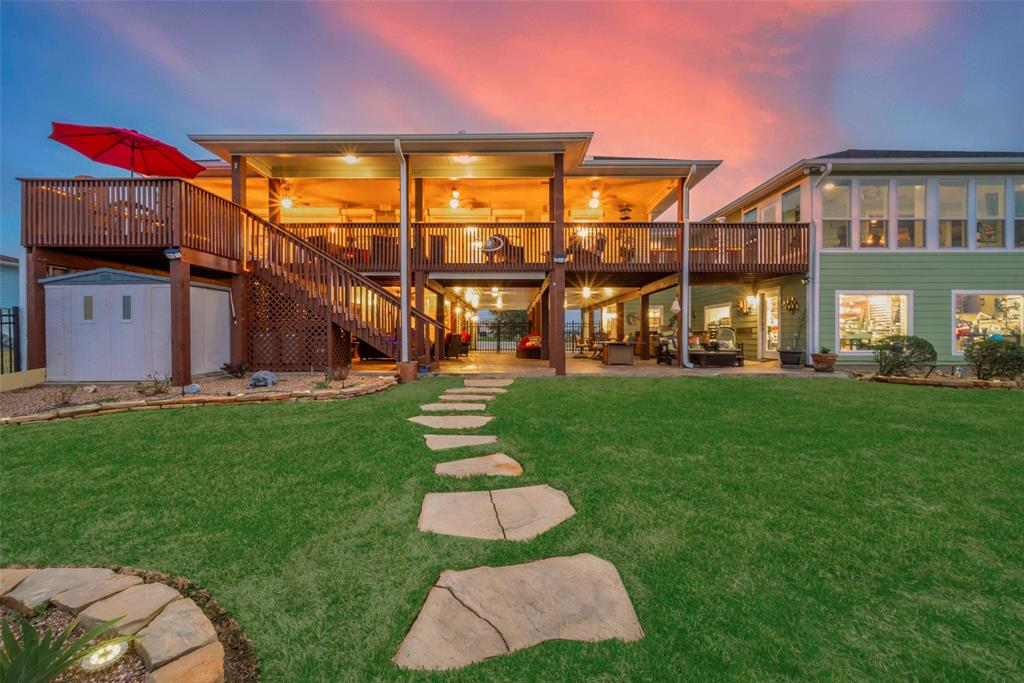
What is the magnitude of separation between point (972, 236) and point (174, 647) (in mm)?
17445

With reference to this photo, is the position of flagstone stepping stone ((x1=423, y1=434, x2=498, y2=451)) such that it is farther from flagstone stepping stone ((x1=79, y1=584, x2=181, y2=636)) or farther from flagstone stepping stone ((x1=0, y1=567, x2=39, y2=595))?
flagstone stepping stone ((x1=0, y1=567, x2=39, y2=595))

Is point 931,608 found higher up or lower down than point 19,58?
lower down

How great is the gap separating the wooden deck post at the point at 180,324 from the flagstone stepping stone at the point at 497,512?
7.01m

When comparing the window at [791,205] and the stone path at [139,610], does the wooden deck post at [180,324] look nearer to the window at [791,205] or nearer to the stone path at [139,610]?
the stone path at [139,610]

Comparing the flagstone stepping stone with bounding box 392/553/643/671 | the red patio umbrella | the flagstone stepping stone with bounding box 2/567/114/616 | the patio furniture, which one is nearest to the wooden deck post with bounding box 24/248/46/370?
the red patio umbrella

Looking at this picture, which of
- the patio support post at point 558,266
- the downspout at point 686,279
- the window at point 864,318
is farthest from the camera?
the window at point 864,318

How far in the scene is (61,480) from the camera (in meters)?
3.08

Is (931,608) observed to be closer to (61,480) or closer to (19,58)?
(61,480)

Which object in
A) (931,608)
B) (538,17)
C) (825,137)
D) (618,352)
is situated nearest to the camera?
(931,608)

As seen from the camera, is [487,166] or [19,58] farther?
[19,58]

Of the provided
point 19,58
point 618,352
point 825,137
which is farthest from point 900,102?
point 19,58

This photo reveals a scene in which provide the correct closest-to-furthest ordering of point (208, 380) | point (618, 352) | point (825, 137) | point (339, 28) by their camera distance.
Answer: point (208, 380)
point (618, 352)
point (339, 28)
point (825, 137)

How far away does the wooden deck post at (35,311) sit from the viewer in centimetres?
762

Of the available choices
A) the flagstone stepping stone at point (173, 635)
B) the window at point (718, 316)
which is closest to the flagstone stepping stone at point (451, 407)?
the flagstone stepping stone at point (173, 635)
